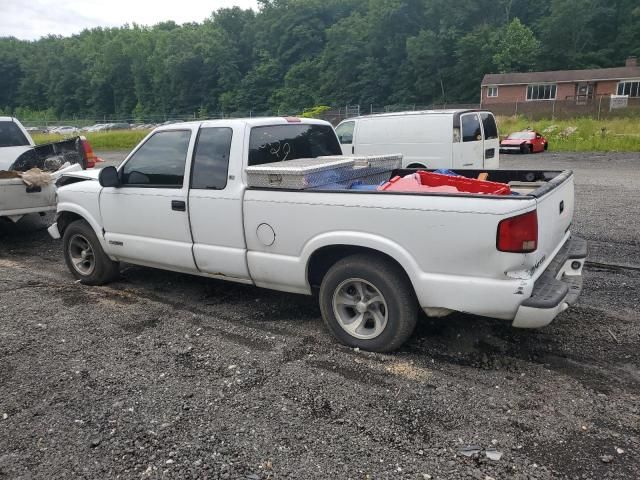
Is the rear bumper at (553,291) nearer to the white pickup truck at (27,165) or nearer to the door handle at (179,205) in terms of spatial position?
the door handle at (179,205)

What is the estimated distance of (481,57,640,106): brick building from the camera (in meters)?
49.9

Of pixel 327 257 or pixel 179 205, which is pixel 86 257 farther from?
pixel 327 257

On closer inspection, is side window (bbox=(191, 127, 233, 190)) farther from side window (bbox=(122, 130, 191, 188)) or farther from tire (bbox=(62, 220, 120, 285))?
tire (bbox=(62, 220, 120, 285))

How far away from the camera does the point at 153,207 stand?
511 cm

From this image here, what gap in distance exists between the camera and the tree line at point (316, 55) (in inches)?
2485

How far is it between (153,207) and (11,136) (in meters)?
6.07

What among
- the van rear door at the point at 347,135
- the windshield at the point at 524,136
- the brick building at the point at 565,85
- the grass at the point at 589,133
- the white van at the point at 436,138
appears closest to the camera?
the white van at the point at 436,138

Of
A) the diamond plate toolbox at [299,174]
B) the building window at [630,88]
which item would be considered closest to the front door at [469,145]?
the diamond plate toolbox at [299,174]

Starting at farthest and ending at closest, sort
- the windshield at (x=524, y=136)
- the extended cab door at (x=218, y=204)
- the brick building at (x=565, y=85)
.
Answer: the brick building at (x=565, y=85) → the windshield at (x=524, y=136) → the extended cab door at (x=218, y=204)

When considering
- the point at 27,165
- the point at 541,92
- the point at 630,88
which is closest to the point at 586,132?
the point at 27,165

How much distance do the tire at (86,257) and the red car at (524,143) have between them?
21.7 meters

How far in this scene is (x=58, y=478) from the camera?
9.04 feet

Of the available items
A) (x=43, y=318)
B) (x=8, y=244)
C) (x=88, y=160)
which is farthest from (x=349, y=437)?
(x=88, y=160)

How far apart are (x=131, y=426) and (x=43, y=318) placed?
7.66ft
